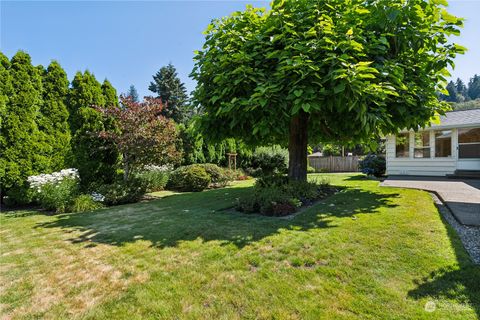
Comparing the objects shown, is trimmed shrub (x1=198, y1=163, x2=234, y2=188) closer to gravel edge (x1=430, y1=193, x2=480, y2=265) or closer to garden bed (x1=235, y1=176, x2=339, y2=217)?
garden bed (x1=235, y1=176, x2=339, y2=217)

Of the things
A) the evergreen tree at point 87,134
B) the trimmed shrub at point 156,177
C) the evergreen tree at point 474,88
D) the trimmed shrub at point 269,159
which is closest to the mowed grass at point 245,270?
the evergreen tree at point 87,134

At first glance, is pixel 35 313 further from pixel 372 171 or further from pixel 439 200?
pixel 372 171

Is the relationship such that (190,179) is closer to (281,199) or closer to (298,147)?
(298,147)

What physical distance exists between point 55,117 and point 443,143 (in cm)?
1732

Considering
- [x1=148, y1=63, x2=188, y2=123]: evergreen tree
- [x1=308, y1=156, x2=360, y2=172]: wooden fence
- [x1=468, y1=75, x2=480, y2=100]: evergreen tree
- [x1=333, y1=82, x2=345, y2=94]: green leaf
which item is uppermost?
[x1=468, y1=75, x2=480, y2=100]: evergreen tree

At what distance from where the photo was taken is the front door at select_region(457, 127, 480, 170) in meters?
11.7

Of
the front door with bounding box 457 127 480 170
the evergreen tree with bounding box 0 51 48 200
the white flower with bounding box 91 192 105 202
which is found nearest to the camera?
the evergreen tree with bounding box 0 51 48 200

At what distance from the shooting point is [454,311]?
2.03 m

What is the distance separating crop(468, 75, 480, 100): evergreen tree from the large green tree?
103m

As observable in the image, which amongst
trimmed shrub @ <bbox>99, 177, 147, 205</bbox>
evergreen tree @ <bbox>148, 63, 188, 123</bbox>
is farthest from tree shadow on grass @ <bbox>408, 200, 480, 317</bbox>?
evergreen tree @ <bbox>148, 63, 188, 123</bbox>

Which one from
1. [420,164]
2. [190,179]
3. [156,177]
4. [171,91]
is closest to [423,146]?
[420,164]

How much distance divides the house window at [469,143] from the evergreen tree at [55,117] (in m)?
17.1

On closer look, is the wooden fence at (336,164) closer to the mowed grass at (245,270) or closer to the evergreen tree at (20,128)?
the mowed grass at (245,270)

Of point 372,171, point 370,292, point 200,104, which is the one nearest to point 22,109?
point 200,104
